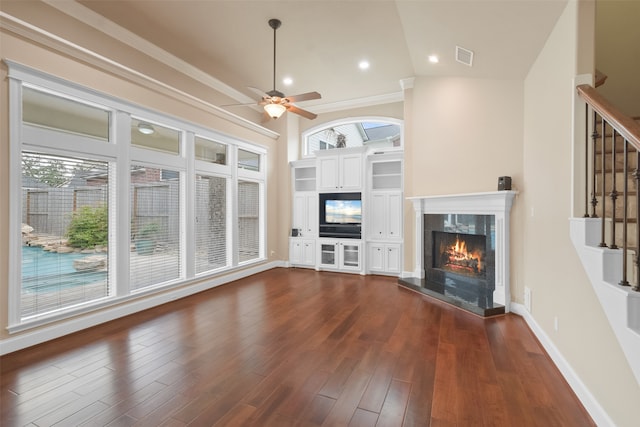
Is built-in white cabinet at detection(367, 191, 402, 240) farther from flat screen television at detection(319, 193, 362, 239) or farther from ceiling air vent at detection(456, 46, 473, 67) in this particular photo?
ceiling air vent at detection(456, 46, 473, 67)

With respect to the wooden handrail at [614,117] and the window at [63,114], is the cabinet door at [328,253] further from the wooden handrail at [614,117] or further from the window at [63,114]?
the wooden handrail at [614,117]

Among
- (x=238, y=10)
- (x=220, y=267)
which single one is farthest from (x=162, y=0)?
(x=220, y=267)

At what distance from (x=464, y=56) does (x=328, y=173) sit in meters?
3.32

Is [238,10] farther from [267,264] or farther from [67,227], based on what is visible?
[267,264]

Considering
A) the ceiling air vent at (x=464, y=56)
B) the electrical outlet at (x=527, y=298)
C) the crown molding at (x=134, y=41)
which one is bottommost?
the electrical outlet at (x=527, y=298)

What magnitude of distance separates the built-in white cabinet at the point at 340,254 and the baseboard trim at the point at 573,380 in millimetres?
3246

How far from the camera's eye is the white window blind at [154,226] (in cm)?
398

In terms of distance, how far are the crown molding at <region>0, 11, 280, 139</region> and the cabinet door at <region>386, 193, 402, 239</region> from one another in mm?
3626

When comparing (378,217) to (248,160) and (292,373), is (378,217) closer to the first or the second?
(248,160)

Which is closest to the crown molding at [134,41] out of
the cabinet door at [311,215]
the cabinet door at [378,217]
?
the cabinet door at [311,215]

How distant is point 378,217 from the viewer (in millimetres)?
6027

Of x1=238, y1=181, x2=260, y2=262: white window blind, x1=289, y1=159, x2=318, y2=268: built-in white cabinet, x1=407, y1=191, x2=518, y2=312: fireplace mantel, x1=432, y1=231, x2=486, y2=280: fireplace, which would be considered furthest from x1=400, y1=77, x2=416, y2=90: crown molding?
x1=238, y1=181, x2=260, y2=262: white window blind

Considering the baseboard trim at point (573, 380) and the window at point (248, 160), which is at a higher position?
the window at point (248, 160)

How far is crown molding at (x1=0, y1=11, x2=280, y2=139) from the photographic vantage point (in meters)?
2.75
